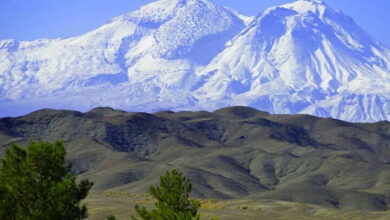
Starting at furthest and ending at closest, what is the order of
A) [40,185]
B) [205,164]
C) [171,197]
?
[205,164] < [171,197] < [40,185]

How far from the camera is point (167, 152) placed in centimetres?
17612

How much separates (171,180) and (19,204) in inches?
442

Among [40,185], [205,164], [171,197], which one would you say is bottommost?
[171,197]

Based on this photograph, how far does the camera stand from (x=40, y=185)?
28.1m

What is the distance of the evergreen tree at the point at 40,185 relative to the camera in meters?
27.4

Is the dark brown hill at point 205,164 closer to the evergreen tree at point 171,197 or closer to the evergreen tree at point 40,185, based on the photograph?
the evergreen tree at point 171,197

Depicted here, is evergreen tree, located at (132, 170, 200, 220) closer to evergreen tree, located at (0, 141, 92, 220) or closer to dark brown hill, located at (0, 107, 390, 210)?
evergreen tree, located at (0, 141, 92, 220)

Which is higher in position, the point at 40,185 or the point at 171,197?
the point at 40,185

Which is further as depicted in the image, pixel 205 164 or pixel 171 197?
pixel 205 164

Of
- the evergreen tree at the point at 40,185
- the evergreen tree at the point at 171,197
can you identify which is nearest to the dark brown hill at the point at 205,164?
the evergreen tree at the point at 171,197

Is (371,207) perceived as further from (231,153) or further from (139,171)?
(231,153)

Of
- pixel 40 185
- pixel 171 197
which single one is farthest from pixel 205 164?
pixel 40 185

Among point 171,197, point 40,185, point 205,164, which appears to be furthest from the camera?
point 205,164

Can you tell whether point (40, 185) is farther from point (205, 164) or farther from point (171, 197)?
point (205, 164)
